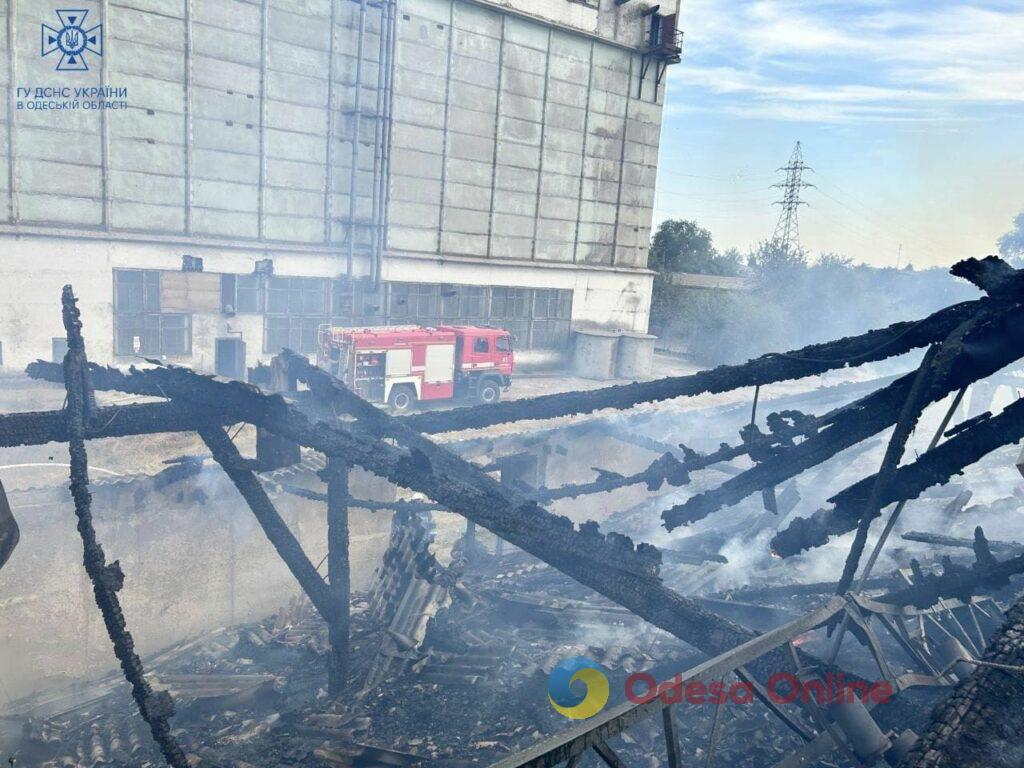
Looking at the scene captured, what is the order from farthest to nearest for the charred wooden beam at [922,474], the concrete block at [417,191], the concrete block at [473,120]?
1. the concrete block at [473,120]
2. the concrete block at [417,191]
3. the charred wooden beam at [922,474]

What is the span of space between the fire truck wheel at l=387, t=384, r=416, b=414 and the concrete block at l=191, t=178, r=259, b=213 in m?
8.21

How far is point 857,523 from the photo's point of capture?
5.42 meters

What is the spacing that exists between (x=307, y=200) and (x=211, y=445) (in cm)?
1978

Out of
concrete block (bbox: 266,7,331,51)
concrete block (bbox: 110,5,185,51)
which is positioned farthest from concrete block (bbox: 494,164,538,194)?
concrete block (bbox: 110,5,185,51)

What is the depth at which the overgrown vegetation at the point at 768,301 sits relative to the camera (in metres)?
40.3

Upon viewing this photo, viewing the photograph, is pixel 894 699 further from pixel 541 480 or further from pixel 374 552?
pixel 541 480

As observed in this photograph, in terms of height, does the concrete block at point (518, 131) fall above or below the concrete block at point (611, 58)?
below

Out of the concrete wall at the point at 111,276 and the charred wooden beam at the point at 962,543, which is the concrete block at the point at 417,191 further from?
the charred wooden beam at the point at 962,543

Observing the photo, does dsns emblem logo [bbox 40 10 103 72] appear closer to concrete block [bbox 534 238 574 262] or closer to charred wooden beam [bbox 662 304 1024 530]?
concrete block [bbox 534 238 574 262]

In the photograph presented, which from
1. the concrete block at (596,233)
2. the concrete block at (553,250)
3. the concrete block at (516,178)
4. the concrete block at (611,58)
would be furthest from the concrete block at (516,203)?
the concrete block at (611,58)

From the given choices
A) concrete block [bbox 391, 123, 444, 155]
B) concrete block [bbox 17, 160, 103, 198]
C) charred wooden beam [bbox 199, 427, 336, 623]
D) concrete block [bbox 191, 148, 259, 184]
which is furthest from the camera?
concrete block [bbox 391, 123, 444, 155]

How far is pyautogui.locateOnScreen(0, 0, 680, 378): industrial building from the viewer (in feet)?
66.6

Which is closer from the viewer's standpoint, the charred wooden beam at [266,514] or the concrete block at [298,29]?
the charred wooden beam at [266,514]

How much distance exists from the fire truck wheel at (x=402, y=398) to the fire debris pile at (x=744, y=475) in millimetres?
14191
